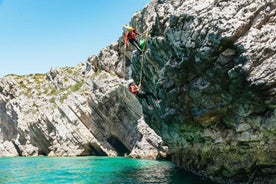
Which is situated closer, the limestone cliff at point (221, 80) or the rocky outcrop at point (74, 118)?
the limestone cliff at point (221, 80)

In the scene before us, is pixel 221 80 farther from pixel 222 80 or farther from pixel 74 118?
pixel 74 118

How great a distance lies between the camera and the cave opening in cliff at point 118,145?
78.6m

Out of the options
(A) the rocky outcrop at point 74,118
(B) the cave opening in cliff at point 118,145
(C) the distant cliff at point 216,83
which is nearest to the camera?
(C) the distant cliff at point 216,83

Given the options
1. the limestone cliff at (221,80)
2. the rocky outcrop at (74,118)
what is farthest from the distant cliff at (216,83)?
the rocky outcrop at (74,118)

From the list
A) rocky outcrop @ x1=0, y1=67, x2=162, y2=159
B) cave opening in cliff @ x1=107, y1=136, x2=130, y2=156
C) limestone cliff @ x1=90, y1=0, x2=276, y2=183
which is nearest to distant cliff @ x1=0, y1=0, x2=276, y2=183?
limestone cliff @ x1=90, y1=0, x2=276, y2=183

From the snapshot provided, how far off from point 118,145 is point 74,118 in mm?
12829

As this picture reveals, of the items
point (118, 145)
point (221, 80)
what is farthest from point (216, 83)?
point (118, 145)

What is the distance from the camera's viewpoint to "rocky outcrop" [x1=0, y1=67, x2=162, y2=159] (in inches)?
2869

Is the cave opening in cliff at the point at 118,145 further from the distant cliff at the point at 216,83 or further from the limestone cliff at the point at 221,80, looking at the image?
the limestone cliff at the point at 221,80

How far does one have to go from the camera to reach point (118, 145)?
8006 centimetres

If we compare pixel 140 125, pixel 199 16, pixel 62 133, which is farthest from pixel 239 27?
pixel 62 133

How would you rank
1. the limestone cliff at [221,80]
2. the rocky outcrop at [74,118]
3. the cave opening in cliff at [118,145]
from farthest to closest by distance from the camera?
the cave opening in cliff at [118,145] < the rocky outcrop at [74,118] < the limestone cliff at [221,80]

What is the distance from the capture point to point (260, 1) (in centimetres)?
2280

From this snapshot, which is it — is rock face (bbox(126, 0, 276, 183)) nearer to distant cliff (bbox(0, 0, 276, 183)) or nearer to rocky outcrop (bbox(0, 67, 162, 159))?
distant cliff (bbox(0, 0, 276, 183))
